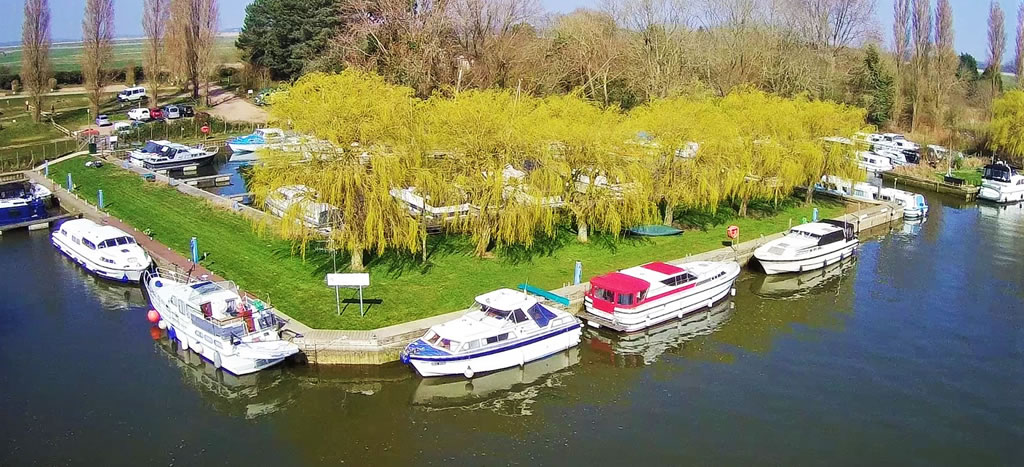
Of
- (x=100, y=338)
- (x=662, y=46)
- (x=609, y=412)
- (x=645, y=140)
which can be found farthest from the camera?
(x=662, y=46)

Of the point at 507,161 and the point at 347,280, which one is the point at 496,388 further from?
the point at 507,161

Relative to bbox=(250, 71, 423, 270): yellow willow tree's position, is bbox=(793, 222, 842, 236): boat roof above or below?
below

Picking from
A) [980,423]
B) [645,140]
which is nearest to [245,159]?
[645,140]

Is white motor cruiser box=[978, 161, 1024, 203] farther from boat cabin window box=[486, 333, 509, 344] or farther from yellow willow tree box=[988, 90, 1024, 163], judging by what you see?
boat cabin window box=[486, 333, 509, 344]

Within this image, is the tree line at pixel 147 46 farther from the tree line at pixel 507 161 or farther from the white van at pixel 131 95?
the tree line at pixel 507 161

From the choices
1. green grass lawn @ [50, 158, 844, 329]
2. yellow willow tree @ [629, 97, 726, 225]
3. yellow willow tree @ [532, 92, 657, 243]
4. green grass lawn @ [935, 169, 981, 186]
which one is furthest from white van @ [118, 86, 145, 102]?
green grass lawn @ [935, 169, 981, 186]

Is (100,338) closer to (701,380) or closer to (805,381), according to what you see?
(701,380)
